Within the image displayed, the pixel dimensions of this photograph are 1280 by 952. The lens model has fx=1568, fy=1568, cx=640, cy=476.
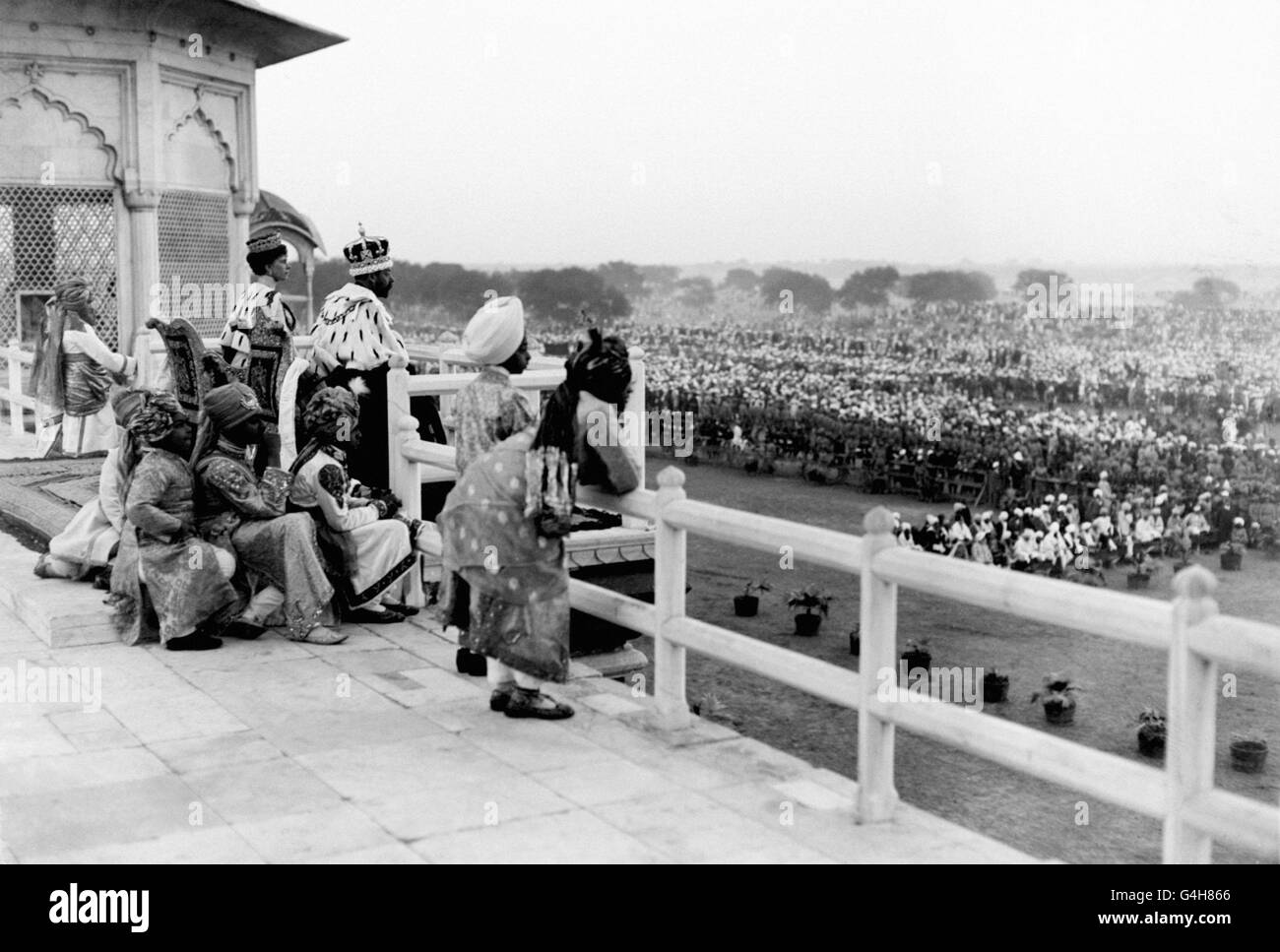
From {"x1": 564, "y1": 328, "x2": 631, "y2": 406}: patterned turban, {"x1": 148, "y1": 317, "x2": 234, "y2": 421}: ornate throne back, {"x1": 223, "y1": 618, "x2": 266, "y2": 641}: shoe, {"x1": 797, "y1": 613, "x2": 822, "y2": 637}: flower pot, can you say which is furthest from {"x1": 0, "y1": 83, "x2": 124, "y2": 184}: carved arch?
{"x1": 797, "y1": 613, "x2": 822, "y2": 637}: flower pot

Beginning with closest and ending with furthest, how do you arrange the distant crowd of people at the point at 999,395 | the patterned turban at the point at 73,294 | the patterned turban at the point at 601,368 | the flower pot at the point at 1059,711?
the patterned turban at the point at 601,368 → the patterned turban at the point at 73,294 → the flower pot at the point at 1059,711 → the distant crowd of people at the point at 999,395

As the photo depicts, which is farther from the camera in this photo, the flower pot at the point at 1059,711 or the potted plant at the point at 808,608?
the potted plant at the point at 808,608

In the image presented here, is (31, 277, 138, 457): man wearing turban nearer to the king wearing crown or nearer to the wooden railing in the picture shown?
the wooden railing

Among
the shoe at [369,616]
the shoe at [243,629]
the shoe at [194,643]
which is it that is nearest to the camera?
the shoe at [194,643]

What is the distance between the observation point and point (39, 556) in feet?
27.3

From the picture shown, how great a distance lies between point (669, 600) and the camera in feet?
17.1

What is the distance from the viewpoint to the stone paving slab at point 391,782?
4.18 m

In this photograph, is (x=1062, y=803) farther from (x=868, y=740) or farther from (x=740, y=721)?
(x=868, y=740)

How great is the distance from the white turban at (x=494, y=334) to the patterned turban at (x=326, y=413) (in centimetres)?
146

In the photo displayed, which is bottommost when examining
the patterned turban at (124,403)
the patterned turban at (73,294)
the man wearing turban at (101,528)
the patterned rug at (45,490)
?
the patterned rug at (45,490)

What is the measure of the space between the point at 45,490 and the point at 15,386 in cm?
377

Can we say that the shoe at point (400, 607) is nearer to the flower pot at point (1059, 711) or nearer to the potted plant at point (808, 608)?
the flower pot at point (1059, 711)

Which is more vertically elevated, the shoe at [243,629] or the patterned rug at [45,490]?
the patterned rug at [45,490]

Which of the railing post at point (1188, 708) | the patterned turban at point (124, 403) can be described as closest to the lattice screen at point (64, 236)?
the patterned turban at point (124, 403)
